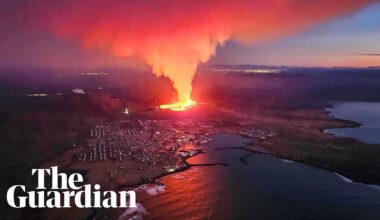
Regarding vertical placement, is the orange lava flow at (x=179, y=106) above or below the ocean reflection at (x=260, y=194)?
above

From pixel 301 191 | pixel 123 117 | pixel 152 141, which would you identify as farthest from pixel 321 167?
pixel 123 117

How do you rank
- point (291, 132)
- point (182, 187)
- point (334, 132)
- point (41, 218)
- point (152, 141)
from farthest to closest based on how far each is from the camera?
1. point (334, 132)
2. point (291, 132)
3. point (152, 141)
4. point (182, 187)
5. point (41, 218)

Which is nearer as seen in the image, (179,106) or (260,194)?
(260,194)

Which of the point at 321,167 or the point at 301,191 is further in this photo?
the point at 321,167

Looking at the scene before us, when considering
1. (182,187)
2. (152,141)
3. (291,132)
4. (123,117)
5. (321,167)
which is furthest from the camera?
(123,117)

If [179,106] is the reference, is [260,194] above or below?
below

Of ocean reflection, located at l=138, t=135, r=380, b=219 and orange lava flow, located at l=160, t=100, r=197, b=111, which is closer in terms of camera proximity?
ocean reflection, located at l=138, t=135, r=380, b=219

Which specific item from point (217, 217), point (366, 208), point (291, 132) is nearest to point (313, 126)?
point (291, 132)

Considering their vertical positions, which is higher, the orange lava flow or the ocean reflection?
the orange lava flow

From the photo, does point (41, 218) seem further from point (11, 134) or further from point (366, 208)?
point (11, 134)

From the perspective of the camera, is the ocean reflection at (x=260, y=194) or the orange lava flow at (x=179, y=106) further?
the orange lava flow at (x=179, y=106)

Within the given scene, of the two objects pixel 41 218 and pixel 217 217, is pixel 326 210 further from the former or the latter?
pixel 41 218
